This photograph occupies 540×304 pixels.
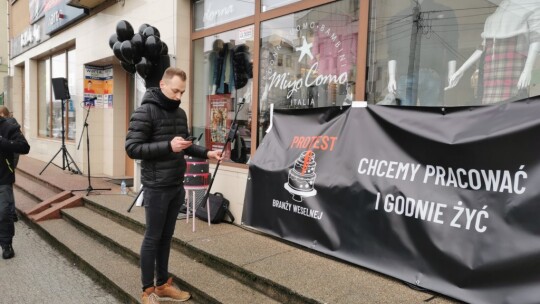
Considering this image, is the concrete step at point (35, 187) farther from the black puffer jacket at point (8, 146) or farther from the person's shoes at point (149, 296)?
the person's shoes at point (149, 296)

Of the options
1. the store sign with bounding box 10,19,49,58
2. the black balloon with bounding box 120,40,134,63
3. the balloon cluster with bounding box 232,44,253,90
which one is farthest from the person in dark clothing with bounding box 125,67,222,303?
the store sign with bounding box 10,19,49,58

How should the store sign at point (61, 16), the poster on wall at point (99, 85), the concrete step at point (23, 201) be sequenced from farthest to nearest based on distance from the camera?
the store sign at point (61, 16) → the poster on wall at point (99, 85) → the concrete step at point (23, 201)

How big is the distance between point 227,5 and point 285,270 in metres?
3.87

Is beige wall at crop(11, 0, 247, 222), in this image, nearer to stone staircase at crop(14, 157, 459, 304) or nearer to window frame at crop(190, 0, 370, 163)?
window frame at crop(190, 0, 370, 163)

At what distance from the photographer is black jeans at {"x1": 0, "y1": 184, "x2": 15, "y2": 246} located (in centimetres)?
443

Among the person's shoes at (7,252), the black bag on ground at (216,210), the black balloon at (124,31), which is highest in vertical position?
the black balloon at (124,31)

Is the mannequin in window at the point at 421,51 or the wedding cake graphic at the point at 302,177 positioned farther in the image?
the wedding cake graphic at the point at 302,177

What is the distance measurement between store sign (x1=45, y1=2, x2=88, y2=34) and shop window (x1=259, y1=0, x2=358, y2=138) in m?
5.96

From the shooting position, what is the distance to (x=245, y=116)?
5168mm

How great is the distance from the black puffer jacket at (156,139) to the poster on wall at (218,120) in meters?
2.44

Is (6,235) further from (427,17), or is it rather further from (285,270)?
(427,17)

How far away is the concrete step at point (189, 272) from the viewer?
305 cm

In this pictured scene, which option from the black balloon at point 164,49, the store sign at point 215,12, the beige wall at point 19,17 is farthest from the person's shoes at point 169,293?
the beige wall at point 19,17

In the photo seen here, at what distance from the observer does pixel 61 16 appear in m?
9.72
